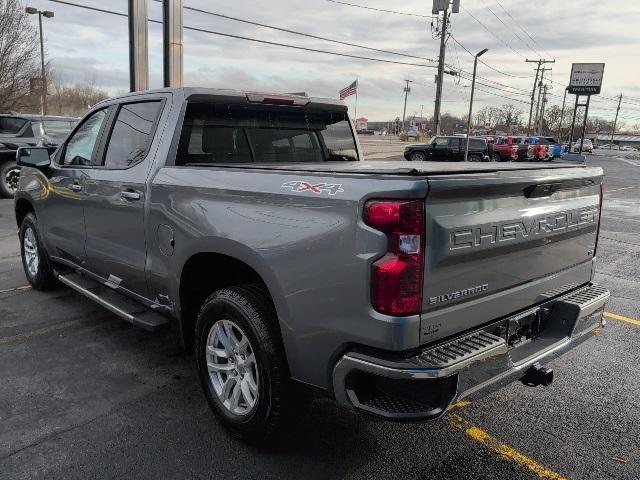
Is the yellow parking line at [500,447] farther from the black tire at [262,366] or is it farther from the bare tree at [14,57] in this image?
the bare tree at [14,57]

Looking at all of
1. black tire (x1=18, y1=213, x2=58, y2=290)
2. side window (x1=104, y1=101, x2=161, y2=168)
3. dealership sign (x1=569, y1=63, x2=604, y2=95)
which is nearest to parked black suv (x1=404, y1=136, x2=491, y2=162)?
black tire (x1=18, y1=213, x2=58, y2=290)

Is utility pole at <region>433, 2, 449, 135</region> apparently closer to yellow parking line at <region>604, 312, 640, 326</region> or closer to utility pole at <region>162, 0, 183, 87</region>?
utility pole at <region>162, 0, 183, 87</region>

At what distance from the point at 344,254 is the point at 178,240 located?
1363mm

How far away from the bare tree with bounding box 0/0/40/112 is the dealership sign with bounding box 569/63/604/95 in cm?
5650

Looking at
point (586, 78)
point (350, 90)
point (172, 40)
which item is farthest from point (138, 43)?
point (586, 78)

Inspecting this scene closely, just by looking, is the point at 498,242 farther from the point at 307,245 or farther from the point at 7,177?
the point at 7,177

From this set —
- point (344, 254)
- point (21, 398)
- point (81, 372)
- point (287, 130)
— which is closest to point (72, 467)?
point (21, 398)

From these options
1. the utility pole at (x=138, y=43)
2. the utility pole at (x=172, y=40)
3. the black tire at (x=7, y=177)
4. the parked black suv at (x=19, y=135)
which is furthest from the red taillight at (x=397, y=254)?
the utility pole at (x=138, y=43)

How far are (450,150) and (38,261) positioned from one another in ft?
96.3

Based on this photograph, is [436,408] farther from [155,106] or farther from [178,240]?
[155,106]

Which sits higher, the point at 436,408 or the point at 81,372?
the point at 436,408

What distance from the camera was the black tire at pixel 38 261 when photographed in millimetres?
5391

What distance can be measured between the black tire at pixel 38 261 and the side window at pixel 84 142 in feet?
3.26

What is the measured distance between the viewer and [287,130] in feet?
13.9
